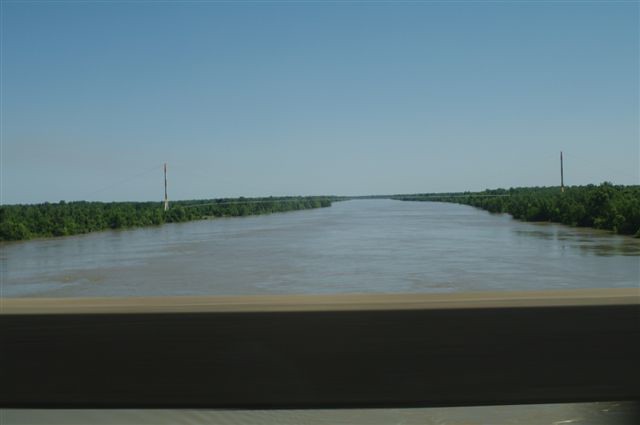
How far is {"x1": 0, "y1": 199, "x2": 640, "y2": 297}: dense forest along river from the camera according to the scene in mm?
13164

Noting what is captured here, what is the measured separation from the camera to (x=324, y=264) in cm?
1697

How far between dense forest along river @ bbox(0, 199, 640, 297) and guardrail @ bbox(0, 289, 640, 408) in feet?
35.7

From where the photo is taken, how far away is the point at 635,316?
1.29m

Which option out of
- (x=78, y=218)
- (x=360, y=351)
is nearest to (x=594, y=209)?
(x=78, y=218)

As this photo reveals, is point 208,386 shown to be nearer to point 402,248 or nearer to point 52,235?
point 402,248

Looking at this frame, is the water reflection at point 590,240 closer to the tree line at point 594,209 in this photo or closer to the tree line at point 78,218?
the tree line at point 594,209

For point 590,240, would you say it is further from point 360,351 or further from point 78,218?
Answer: point 78,218

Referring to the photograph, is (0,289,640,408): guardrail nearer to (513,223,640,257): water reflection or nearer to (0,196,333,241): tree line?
(513,223,640,257): water reflection

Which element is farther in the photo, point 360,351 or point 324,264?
point 324,264

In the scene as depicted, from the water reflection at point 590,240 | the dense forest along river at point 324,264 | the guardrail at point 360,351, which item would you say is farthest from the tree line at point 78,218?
the guardrail at point 360,351

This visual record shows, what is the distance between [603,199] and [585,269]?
1457cm

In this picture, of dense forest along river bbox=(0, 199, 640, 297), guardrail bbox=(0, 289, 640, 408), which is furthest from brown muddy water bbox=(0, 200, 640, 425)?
guardrail bbox=(0, 289, 640, 408)

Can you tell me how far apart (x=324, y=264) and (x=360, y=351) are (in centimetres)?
1572

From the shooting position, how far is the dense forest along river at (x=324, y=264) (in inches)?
518
